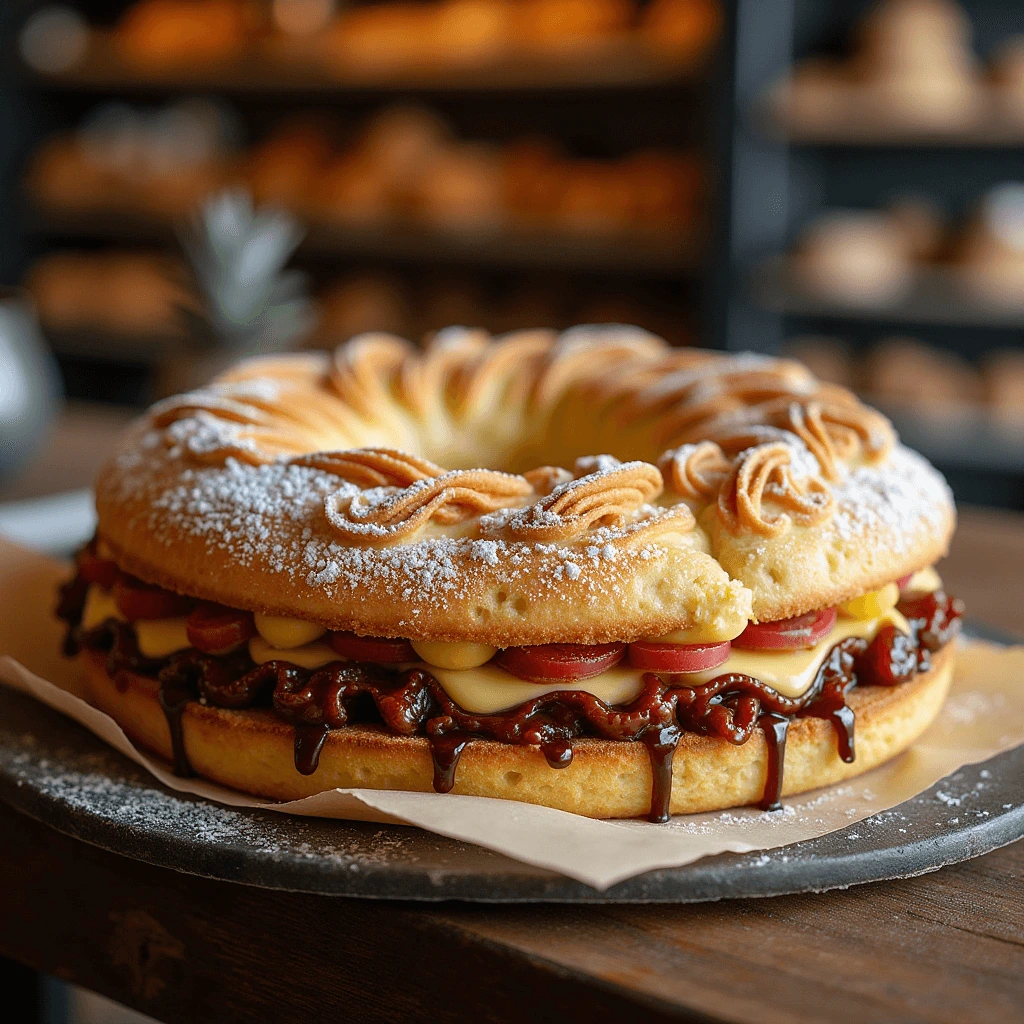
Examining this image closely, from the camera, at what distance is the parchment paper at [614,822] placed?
108cm

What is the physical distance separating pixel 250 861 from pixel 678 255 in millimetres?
3839

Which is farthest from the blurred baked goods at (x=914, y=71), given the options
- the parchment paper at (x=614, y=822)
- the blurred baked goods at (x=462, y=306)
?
the parchment paper at (x=614, y=822)

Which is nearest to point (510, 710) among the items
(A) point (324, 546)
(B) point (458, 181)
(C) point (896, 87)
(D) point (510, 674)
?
(D) point (510, 674)

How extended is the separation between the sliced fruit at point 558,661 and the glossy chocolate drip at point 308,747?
192mm

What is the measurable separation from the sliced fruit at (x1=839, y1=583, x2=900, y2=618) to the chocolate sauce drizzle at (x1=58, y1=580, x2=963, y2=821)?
0.04 m

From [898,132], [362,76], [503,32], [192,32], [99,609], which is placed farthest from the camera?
[192,32]

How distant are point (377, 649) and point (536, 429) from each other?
67cm

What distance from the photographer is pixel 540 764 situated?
3.96 feet

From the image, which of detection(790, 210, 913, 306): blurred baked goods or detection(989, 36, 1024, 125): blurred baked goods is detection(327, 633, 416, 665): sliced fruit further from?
detection(989, 36, 1024, 125): blurred baked goods

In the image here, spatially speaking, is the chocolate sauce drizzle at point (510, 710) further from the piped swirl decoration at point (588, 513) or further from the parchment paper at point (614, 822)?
the piped swirl decoration at point (588, 513)

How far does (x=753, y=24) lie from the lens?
425 centimetres

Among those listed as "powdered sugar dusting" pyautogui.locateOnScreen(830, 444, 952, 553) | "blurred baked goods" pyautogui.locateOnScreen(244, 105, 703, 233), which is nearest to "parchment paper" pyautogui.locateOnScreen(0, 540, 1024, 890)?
"powdered sugar dusting" pyautogui.locateOnScreen(830, 444, 952, 553)

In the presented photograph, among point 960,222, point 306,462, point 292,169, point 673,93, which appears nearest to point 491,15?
point 673,93

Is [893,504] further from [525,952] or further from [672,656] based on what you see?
[525,952]
